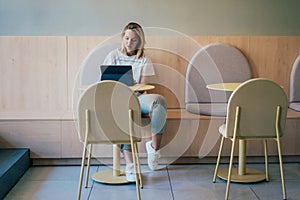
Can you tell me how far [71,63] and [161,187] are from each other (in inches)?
64.1

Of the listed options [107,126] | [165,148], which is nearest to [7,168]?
[107,126]

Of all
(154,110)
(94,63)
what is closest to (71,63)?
(94,63)

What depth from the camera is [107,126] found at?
8.45 feet

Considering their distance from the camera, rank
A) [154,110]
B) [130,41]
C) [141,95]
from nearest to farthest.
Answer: [154,110], [141,95], [130,41]

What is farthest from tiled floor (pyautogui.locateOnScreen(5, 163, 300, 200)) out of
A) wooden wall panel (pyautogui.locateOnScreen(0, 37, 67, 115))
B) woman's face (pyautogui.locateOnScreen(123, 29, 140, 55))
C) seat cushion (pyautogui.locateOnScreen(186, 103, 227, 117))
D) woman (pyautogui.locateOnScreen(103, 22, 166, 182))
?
woman's face (pyautogui.locateOnScreen(123, 29, 140, 55))

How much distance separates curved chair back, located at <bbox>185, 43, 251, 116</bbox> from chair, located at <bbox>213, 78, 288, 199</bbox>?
49.9 inches

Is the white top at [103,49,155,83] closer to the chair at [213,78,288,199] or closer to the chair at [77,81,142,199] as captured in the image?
the chair at [77,81,142,199]

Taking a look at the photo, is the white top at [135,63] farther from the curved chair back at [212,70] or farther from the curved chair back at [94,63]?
the curved chair back at [212,70]

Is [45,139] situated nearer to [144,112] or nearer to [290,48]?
[144,112]

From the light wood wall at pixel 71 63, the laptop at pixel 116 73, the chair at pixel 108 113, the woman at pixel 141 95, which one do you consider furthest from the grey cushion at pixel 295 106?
the chair at pixel 108 113

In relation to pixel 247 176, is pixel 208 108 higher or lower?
higher

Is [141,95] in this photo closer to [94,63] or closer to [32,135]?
[94,63]

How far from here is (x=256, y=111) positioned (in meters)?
2.67

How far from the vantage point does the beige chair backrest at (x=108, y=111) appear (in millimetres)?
2525
